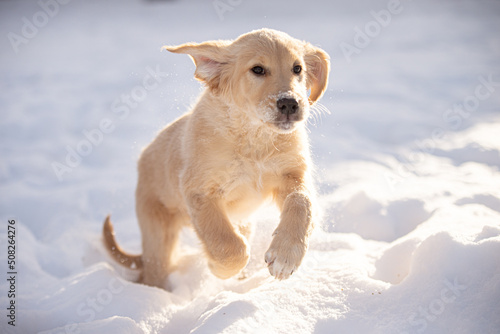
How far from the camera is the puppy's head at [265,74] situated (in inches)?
101

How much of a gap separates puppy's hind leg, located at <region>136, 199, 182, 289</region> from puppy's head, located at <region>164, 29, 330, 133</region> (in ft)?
3.92

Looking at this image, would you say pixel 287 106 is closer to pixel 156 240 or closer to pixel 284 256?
pixel 284 256

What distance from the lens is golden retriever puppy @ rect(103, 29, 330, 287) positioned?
8.39ft

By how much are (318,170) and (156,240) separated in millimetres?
1802

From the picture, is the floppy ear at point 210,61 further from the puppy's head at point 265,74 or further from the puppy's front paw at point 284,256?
the puppy's front paw at point 284,256

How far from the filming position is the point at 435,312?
6.76ft

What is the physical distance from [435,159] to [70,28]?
10120 millimetres

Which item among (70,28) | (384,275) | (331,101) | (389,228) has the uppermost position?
(384,275)

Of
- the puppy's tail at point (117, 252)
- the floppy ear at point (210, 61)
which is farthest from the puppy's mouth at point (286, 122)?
the puppy's tail at point (117, 252)

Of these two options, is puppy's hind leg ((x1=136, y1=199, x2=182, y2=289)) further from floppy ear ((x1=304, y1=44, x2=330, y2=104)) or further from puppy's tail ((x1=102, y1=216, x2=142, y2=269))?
floppy ear ((x1=304, y1=44, x2=330, y2=104))

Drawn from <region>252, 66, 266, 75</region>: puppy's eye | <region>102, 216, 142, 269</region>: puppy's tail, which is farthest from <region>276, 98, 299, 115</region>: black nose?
<region>102, 216, 142, 269</region>: puppy's tail

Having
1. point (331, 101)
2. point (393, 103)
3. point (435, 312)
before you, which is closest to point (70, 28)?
point (331, 101)

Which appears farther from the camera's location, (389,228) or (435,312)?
(389,228)

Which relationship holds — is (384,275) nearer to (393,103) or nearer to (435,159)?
(435,159)
